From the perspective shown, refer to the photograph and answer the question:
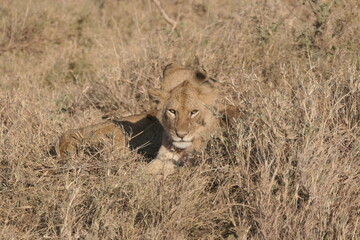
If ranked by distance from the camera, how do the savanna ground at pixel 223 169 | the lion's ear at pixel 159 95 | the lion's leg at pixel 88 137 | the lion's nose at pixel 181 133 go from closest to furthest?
the savanna ground at pixel 223 169
the lion's nose at pixel 181 133
the lion's leg at pixel 88 137
the lion's ear at pixel 159 95

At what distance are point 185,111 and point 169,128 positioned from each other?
180 millimetres

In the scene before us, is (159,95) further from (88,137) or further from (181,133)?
(88,137)

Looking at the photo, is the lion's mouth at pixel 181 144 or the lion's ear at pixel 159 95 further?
the lion's ear at pixel 159 95

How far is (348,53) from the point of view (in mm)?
5719

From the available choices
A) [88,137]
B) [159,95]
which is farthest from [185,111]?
[88,137]

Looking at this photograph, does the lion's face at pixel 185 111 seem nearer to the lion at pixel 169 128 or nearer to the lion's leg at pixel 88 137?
the lion at pixel 169 128

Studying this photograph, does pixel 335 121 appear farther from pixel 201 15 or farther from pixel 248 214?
pixel 201 15

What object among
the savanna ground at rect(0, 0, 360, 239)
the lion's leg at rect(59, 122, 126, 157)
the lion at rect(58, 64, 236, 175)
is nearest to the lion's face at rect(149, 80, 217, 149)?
the lion at rect(58, 64, 236, 175)

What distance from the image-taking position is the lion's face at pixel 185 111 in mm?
4387

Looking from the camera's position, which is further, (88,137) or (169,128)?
(88,137)

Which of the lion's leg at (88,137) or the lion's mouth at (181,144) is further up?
the lion's mouth at (181,144)

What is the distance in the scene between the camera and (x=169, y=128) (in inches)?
176

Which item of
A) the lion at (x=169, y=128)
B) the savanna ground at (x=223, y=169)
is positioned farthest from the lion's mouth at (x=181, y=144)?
the savanna ground at (x=223, y=169)

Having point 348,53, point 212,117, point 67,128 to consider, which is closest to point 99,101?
point 67,128
